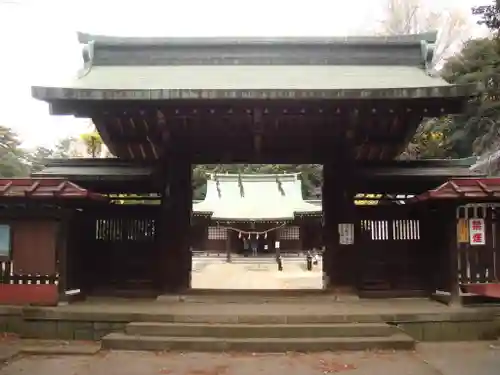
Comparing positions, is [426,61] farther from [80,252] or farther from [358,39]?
[80,252]

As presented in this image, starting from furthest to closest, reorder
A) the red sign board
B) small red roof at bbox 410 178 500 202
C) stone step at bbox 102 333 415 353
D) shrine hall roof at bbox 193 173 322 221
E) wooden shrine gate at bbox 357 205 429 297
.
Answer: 1. shrine hall roof at bbox 193 173 322 221
2. wooden shrine gate at bbox 357 205 429 297
3. the red sign board
4. small red roof at bbox 410 178 500 202
5. stone step at bbox 102 333 415 353

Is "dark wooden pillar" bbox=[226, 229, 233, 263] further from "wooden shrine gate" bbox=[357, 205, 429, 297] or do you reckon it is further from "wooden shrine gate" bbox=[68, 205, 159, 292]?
"wooden shrine gate" bbox=[357, 205, 429, 297]

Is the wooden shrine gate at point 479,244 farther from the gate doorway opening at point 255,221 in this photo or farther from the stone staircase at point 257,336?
the gate doorway opening at point 255,221

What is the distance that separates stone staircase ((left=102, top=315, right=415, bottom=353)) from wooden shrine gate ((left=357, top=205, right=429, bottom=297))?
6.88 feet

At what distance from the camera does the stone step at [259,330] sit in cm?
765

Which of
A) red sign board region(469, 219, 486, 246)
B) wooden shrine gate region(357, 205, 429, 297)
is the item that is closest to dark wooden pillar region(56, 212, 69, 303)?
wooden shrine gate region(357, 205, 429, 297)

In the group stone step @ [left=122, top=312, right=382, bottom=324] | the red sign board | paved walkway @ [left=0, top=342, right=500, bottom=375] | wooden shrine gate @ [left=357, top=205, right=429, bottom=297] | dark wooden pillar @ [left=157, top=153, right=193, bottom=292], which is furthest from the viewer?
wooden shrine gate @ [left=357, top=205, right=429, bottom=297]

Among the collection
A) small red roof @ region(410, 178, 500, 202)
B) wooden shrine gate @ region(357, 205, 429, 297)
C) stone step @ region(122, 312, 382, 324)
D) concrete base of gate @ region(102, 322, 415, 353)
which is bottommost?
concrete base of gate @ region(102, 322, 415, 353)

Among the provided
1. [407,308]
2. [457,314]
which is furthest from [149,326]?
[457,314]

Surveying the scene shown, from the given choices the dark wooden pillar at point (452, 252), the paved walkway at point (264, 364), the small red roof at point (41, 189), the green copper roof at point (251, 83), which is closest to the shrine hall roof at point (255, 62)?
the green copper roof at point (251, 83)

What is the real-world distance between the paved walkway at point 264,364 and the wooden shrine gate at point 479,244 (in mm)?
1763

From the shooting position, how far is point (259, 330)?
7.66 m

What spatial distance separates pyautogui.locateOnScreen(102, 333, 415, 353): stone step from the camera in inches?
289

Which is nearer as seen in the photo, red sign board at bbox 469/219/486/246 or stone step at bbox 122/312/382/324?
stone step at bbox 122/312/382/324
